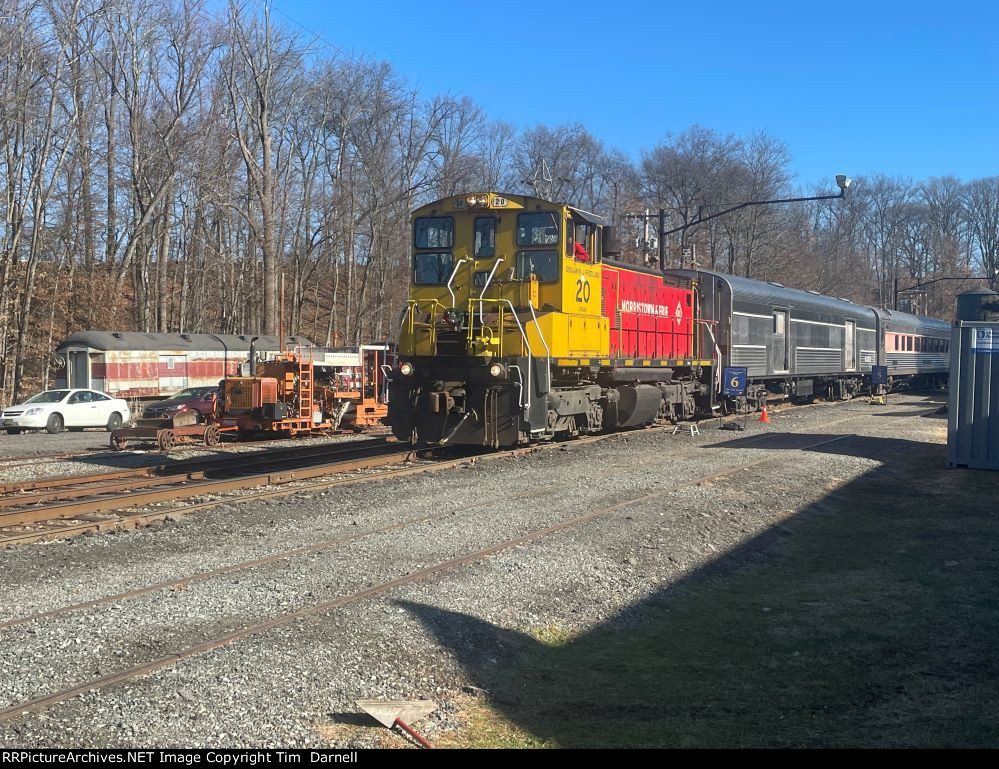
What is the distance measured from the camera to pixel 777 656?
629 centimetres

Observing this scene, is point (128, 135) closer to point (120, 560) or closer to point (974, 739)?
point (120, 560)

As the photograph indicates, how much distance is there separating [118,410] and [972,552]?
23238mm

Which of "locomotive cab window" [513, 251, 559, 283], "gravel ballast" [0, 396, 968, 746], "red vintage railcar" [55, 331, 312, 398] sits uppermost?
"locomotive cab window" [513, 251, 559, 283]

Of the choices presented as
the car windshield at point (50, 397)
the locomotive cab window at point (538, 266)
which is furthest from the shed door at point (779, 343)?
the car windshield at point (50, 397)

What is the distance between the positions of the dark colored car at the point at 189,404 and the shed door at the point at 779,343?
15685 mm

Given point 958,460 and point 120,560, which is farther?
point 958,460

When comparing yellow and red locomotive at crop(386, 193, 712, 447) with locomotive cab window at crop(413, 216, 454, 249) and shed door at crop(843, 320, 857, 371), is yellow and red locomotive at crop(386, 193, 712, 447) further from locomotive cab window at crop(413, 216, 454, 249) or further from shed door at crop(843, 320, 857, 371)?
shed door at crop(843, 320, 857, 371)

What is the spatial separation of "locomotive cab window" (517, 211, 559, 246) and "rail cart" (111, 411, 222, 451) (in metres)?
8.70

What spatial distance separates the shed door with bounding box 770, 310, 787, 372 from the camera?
84.1ft

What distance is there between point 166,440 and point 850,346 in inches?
954

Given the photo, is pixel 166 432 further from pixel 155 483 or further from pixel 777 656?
pixel 777 656

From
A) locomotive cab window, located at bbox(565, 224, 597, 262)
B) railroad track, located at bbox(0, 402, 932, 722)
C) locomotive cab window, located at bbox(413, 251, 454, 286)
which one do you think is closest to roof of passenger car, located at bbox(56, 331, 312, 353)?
locomotive cab window, located at bbox(413, 251, 454, 286)

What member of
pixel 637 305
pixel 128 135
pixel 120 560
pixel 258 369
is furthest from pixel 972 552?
pixel 128 135

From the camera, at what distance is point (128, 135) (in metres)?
39.9
